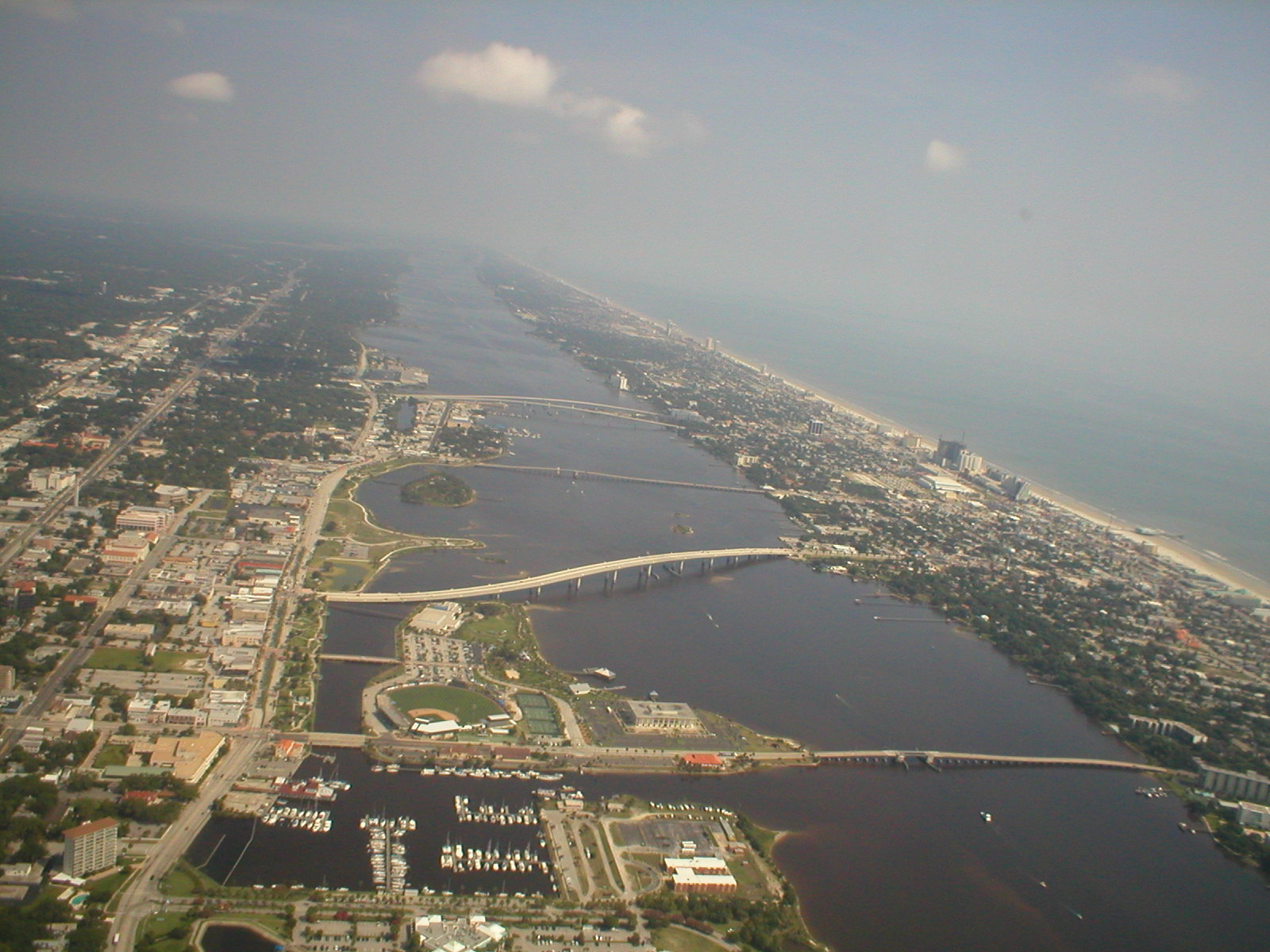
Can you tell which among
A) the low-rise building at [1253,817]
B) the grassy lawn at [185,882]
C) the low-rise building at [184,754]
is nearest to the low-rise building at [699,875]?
the grassy lawn at [185,882]

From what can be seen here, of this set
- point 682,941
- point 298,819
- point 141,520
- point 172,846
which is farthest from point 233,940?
point 141,520

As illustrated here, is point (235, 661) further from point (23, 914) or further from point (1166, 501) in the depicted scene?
point (1166, 501)

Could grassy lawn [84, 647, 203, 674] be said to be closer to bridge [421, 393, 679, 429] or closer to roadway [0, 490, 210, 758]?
roadway [0, 490, 210, 758]

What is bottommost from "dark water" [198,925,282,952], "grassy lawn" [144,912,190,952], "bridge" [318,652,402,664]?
"dark water" [198,925,282,952]

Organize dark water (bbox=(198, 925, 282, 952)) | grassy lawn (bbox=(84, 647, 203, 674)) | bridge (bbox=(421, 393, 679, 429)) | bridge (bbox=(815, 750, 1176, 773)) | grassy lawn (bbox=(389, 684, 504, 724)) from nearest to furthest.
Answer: dark water (bbox=(198, 925, 282, 952)) < grassy lawn (bbox=(389, 684, 504, 724)) < grassy lawn (bbox=(84, 647, 203, 674)) < bridge (bbox=(815, 750, 1176, 773)) < bridge (bbox=(421, 393, 679, 429))

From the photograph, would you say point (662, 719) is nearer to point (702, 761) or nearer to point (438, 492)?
point (702, 761)

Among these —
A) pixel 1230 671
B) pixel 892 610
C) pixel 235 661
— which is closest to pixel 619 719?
pixel 235 661

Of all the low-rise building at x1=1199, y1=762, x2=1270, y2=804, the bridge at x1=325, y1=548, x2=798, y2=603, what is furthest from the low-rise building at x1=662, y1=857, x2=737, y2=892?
the low-rise building at x1=1199, y1=762, x2=1270, y2=804
